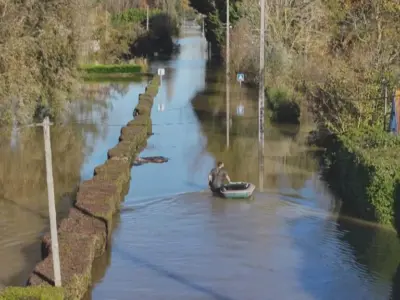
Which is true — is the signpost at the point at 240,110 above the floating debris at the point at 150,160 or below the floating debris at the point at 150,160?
above

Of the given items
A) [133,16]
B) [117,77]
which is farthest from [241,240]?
[133,16]

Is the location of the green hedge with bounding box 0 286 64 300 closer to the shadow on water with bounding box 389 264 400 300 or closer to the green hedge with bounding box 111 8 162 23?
the shadow on water with bounding box 389 264 400 300

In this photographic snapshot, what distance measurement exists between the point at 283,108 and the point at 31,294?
83.3 ft

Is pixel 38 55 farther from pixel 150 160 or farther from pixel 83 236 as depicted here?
pixel 83 236

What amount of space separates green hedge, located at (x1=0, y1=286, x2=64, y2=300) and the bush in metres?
24.8

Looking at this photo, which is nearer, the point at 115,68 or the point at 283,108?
the point at 283,108

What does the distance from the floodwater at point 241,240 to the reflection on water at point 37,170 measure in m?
1.92

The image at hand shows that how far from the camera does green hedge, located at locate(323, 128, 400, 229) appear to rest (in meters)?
16.9

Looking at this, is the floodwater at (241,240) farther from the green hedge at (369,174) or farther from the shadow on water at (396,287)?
the green hedge at (369,174)

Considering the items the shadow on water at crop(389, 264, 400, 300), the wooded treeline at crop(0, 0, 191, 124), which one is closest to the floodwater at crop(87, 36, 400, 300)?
the shadow on water at crop(389, 264, 400, 300)

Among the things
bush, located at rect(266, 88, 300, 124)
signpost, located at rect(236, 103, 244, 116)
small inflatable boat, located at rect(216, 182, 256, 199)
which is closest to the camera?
small inflatable boat, located at rect(216, 182, 256, 199)

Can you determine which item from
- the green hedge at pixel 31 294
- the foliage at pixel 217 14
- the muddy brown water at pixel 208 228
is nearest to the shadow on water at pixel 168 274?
the muddy brown water at pixel 208 228

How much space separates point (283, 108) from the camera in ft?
116

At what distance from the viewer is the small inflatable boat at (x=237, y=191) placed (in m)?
20.2
